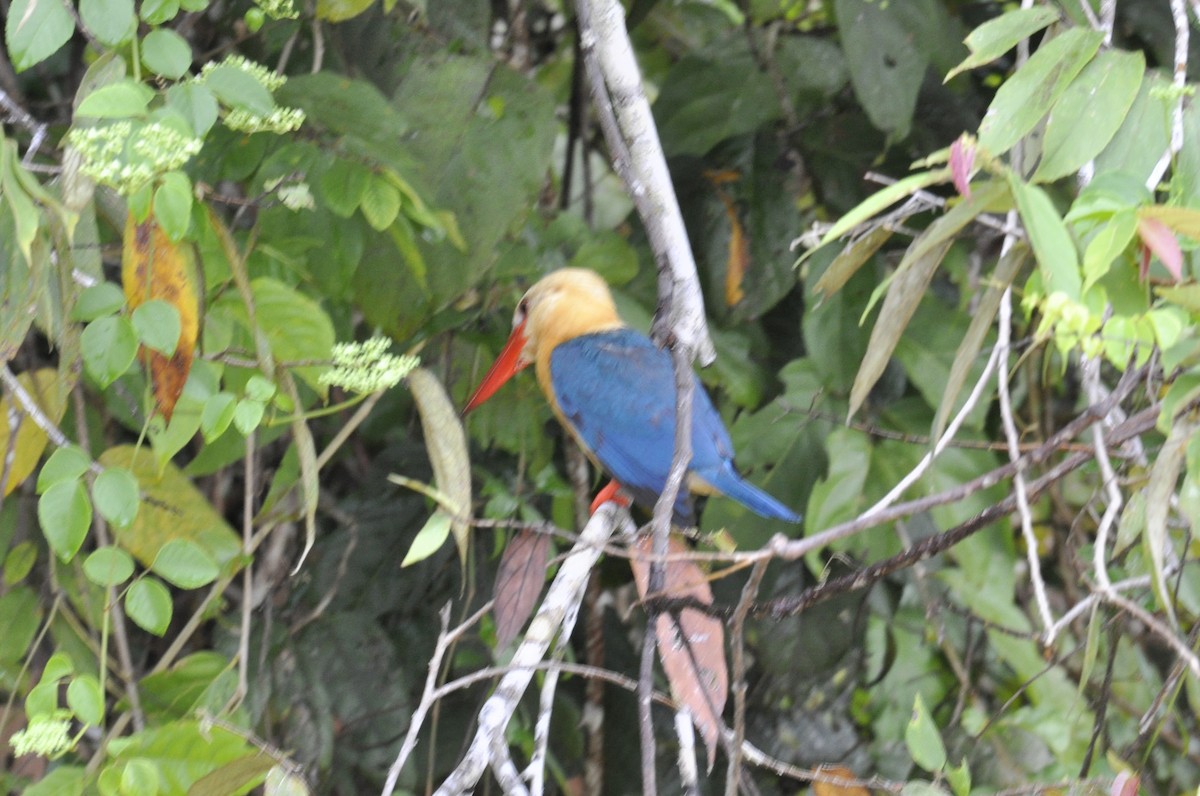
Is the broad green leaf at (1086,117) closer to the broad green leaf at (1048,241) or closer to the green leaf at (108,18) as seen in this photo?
the broad green leaf at (1048,241)

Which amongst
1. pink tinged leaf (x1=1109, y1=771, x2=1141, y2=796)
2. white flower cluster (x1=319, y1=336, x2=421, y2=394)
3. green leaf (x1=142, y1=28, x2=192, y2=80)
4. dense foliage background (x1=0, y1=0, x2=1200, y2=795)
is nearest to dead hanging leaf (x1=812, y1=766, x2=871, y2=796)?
dense foliage background (x1=0, y1=0, x2=1200, y2=795)

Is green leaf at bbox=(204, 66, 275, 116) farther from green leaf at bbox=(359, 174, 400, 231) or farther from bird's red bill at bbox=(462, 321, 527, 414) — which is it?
bird's red bill at bbox=(462, 321, 527, 414)

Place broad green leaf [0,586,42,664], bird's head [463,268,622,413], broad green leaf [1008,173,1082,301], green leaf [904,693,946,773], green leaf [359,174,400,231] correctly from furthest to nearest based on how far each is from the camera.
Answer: bird's head [463,268,622,413] → broad green leaf [0,586,42,664] → green leaf [359,174,400,231] → green leaf [904,693,946,773] → broad green leaf [1008,173,1082,301]

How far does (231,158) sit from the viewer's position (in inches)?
57.6

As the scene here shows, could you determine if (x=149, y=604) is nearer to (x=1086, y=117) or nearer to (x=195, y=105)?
(x=195, y=105)

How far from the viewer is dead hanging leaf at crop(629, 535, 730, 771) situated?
4.04 feet

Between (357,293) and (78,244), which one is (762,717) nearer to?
(357,293)

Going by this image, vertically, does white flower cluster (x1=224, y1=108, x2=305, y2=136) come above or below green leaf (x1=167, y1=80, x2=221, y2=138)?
below

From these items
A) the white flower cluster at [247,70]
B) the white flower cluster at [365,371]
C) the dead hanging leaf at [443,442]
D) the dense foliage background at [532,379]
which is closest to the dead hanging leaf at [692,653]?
the dense foliage background at [532,379]

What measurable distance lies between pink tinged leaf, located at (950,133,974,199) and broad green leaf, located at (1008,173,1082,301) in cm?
7

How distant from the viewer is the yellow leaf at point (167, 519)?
4.66 feet

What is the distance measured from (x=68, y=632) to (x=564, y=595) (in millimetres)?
713

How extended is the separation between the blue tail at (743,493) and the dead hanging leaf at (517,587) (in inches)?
→ 19.1

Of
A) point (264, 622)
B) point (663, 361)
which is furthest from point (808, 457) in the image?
point (264, 622)
